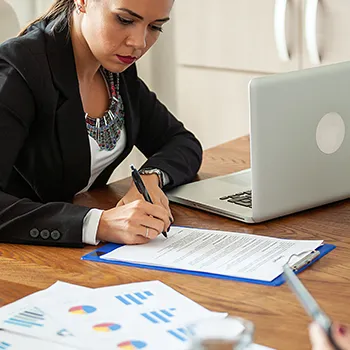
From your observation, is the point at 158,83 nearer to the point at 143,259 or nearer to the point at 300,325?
the point at 143,259

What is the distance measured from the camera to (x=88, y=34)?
5.73ft

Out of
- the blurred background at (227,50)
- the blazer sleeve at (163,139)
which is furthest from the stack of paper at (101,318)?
the blurred background at (227,50)

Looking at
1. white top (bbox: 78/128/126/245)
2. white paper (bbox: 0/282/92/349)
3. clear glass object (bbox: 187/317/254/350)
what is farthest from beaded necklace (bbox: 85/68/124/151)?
clear glass object (bbox: 187/317/254/350)

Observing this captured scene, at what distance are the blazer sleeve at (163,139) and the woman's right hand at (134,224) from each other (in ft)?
1.29

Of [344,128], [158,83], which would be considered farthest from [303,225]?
[158,83]

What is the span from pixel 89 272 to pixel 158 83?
212 cm

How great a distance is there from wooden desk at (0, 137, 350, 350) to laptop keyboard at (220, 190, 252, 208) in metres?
0.06

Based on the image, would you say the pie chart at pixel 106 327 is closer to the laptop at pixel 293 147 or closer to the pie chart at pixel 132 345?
the pie chart at pixel 132 345

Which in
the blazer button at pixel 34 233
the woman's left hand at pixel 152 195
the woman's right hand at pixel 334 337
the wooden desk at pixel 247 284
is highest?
the woman's right hand at pixel 334 337

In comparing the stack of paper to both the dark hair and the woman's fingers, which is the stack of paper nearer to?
the woman's fingers

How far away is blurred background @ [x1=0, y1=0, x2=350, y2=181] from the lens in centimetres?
267

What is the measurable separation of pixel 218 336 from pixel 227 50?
238 cm

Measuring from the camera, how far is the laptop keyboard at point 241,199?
166 centimetres

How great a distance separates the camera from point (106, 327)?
1092 mm
